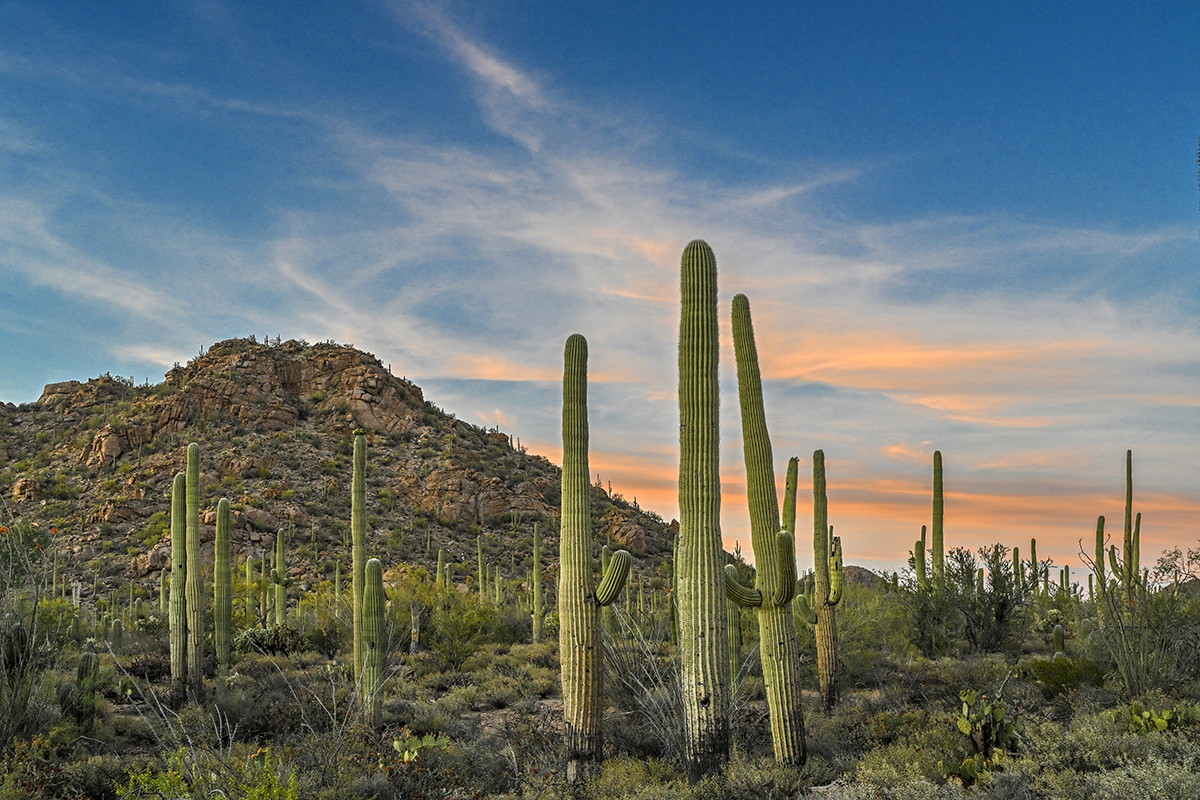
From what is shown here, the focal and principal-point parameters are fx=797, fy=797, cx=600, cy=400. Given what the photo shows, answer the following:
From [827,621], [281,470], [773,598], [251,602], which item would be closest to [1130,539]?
[827,621]

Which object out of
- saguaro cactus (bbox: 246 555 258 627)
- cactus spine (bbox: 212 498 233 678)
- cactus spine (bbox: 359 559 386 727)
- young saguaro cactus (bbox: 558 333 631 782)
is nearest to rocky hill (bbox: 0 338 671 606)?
saguaro cactus (bbox: 246 555 258 627)

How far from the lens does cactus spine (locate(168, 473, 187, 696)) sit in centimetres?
1432

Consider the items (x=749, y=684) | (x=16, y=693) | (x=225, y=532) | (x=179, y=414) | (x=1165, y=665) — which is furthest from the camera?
(x=179, y=414)

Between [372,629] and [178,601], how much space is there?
4.35 m

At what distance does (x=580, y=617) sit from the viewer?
9.89m

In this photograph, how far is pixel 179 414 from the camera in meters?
50.2

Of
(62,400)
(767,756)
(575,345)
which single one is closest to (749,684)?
(767,756)

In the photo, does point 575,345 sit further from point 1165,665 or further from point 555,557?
point 555,557

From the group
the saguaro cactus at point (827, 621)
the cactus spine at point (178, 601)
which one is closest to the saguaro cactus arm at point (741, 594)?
the saguaro cactus at point (827, 621)

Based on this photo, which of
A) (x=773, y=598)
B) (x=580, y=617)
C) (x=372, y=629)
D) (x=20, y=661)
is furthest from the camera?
(x=372, y=629)

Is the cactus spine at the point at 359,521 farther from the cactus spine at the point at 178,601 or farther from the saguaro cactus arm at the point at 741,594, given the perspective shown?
the saguaro cactus arm at the point at 741,594

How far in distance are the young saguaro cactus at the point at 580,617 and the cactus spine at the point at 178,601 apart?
8282mm

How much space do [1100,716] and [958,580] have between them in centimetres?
1073

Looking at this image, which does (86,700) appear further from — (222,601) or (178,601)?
(222,601)
